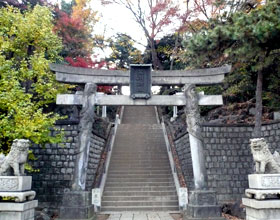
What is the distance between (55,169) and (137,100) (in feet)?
17.6

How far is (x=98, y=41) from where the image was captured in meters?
27.1

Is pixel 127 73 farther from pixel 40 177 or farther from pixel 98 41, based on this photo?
pixel 98 41

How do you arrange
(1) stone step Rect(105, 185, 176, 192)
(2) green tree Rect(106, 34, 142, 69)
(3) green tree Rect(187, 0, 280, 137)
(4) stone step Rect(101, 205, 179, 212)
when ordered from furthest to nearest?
(2) green tree Rect(106, 34, 142, 69) → (1) stone step Rect(105, 185, 176, 192) → (4) stone step Rect(101, 205, 179, 212) → (3) green tree Rect(187, 0, 280, 137)

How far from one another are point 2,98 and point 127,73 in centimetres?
420

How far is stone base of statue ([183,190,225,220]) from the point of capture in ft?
26.2

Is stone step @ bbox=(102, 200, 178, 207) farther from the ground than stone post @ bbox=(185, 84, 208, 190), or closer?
closer

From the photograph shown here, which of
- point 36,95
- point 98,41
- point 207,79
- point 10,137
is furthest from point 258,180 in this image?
point 98,41

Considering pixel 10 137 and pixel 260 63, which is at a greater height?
pixel 260 63

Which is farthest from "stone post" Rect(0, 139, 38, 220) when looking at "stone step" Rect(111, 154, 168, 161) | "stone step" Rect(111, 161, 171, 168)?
"stone step" Rect(111, 154, 168, 161)

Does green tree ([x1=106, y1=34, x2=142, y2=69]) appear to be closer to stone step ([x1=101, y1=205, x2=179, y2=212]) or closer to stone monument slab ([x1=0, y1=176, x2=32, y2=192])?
stone step ([x1=101, y1=205, x2=179, y2=212])

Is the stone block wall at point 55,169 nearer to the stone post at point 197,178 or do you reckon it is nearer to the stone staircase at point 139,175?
the stone staircase at point 139,175

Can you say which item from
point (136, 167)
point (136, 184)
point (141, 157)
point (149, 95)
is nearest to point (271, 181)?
point (149, 95)

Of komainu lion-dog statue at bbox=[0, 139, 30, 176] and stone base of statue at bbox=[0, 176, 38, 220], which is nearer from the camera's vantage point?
stone base of statue at bbox=[0, 176, 38, 220]

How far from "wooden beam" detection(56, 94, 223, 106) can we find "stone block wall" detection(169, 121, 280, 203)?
3.33m
